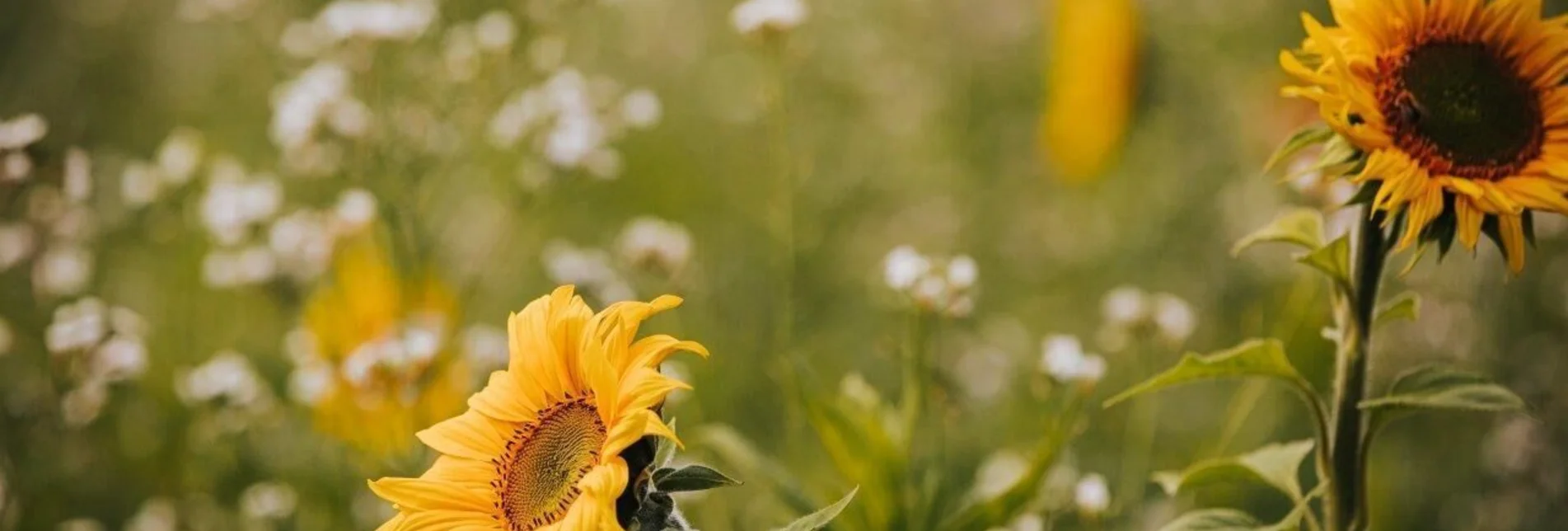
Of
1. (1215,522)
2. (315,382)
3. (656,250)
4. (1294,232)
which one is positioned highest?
(315,382)

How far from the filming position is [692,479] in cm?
119

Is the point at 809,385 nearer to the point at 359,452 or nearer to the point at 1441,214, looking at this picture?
the point at 1441,214

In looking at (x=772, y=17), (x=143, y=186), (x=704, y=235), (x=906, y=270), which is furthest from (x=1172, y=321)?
(x=143, y=186)

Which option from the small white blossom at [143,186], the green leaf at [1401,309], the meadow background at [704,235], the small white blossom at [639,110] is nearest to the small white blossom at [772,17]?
the meadow background at [704,235]

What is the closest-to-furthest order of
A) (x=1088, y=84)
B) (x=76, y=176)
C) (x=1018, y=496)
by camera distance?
1. (x=1018, y=496)
2. (x=76, y=176)
3. (x=1088, y=84)

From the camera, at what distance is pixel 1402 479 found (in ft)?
8.63

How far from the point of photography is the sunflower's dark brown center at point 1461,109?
1.32 m

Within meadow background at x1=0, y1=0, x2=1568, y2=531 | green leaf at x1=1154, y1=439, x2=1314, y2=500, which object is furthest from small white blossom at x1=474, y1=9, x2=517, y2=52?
green leaf at x1=1154, y1=439, x2=1314, y2=500

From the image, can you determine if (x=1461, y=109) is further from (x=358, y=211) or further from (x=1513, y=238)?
(x=358, y=211)

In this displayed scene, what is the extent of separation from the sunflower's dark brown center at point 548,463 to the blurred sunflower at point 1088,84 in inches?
97.1

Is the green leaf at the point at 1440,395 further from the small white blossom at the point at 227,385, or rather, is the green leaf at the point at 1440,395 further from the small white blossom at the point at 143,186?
the small white blossom at the point at 143,186

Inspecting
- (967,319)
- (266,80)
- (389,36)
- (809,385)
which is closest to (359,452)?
(389,36)

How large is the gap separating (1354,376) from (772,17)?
4.04 ft

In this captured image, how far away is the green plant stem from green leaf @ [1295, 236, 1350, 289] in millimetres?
31
